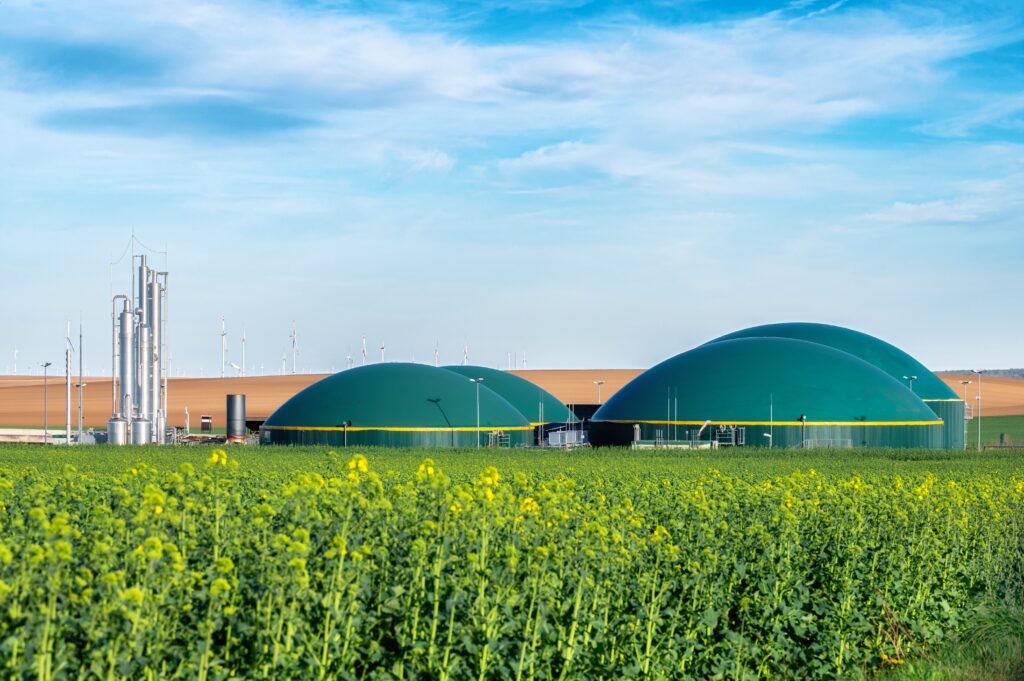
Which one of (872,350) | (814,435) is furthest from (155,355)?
(872,350)

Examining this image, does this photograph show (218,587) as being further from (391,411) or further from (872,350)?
(872,350)

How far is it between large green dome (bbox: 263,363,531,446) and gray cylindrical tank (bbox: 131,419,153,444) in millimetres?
8417

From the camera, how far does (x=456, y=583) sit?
10.3 metres

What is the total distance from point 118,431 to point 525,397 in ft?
127

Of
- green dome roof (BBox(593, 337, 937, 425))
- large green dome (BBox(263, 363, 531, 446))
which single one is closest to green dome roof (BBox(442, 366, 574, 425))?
green dome roof (BBox(593, 337, 937, 425))

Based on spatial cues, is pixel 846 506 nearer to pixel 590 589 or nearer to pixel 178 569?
pixel 590 589

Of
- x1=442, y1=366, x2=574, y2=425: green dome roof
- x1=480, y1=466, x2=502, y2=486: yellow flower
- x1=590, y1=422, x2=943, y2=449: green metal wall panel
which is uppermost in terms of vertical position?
x1=442, y1=366, x2=574, y2=425: green dome roof

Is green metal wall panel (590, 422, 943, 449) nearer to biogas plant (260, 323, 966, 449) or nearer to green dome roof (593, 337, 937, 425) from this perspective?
biogas plant (260, 323, 966, 449)

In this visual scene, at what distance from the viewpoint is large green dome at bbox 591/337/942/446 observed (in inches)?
3002

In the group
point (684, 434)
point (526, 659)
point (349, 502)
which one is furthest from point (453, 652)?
point (684, 434)

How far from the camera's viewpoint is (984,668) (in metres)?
17.3

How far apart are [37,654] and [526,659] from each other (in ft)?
14.3

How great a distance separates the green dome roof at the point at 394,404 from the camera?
7500 cm

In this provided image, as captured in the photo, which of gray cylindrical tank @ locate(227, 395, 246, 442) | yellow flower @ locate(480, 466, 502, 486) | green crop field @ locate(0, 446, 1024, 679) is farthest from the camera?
gray cylindrical tank @ locate(227, 395, 246, 442)
